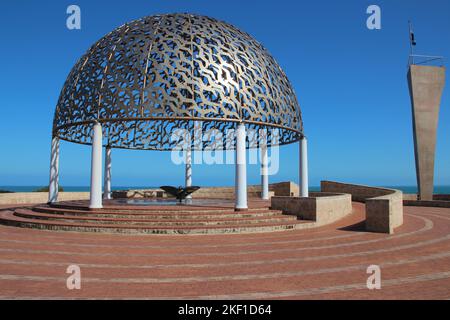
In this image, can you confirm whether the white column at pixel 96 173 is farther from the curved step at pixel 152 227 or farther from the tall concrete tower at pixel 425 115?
the tall concrete tower at pixel 425 115

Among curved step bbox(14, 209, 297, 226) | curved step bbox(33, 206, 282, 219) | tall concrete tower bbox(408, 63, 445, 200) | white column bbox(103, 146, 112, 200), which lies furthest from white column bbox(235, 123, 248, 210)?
tall concrete tower bbox(408, 63, 445, 200)

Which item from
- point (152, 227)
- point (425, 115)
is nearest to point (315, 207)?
point (152, 227)

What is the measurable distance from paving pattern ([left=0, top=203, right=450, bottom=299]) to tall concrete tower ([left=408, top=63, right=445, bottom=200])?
21383mm

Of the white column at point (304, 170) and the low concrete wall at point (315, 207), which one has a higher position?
the white column at point (304, 170)

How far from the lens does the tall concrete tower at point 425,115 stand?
32.8 meters

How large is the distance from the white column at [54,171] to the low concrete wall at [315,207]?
12321mm

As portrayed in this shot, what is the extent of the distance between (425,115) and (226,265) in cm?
3103

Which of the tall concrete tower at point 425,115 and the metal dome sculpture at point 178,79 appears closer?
the metal dome sculpture at point 178,79

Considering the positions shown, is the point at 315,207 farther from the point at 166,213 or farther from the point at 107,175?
the point at 107,175

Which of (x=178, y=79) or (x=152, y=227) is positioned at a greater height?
(x=178, y=79)

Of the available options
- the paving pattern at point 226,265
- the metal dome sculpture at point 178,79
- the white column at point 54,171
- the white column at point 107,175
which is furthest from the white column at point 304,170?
the white column at point 54,171

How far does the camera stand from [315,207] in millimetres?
15938

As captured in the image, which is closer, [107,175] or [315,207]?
[315,207]
